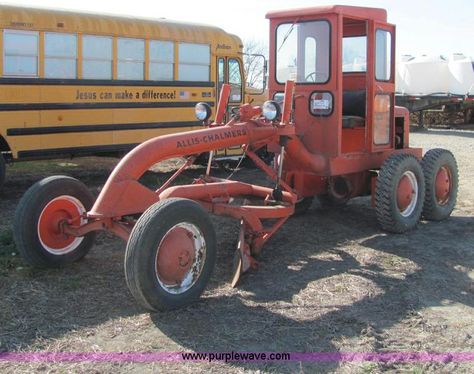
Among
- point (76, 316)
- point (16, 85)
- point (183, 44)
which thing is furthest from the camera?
point (183, 44)

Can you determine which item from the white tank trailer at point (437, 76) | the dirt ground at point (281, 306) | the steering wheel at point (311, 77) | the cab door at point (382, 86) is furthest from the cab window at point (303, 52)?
the white tank trailer at point (437, 76)

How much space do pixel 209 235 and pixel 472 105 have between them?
19.5m

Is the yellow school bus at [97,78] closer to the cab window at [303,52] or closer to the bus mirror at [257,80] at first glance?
the bus mirror at [257,80]

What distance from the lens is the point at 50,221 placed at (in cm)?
507

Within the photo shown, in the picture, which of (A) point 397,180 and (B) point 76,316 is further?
(A) point 397,180

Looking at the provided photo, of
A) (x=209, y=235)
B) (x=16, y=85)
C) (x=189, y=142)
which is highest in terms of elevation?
(x=16, y=85)

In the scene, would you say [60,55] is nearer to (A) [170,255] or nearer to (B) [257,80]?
(B) [257,80]

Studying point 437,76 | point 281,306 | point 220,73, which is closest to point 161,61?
point 220,73

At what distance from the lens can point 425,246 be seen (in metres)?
6.35

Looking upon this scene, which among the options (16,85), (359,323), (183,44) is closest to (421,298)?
(359,323)

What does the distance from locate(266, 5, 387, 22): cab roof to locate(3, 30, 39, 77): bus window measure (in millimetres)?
3833

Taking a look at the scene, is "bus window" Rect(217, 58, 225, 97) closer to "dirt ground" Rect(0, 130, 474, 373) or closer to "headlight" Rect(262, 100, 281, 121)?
"dirt ground" Rect(0, 130, 474, 373)

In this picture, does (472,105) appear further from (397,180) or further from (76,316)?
(76,316)

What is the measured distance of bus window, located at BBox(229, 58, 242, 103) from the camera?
1156cm
